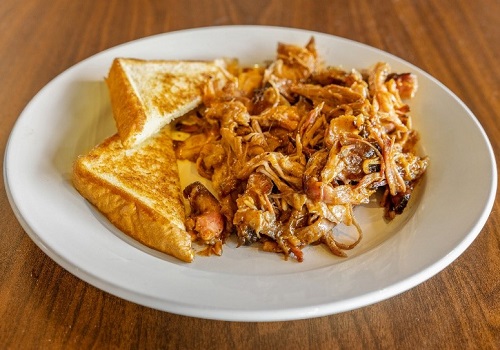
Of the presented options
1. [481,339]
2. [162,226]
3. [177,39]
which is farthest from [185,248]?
[177,39]

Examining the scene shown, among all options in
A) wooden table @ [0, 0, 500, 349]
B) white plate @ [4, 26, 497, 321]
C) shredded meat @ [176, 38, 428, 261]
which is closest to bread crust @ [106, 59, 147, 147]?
white plate @ [4, 26, 497, 321]

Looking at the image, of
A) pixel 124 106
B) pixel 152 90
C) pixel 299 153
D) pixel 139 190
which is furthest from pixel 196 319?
pixel 152 90

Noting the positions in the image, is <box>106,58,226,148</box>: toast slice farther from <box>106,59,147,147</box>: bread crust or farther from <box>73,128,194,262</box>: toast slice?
<box>73,128,194,262</box>: toast slice

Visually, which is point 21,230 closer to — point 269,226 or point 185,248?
point 185,248

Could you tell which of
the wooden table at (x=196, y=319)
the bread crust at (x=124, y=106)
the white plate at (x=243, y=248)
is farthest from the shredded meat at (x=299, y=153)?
the wooden table at (x=196, y=319)

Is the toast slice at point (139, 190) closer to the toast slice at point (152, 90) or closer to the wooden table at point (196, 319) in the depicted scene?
the toast slice at point (152, 90)

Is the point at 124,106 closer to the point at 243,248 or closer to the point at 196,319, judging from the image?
the point at 243,248

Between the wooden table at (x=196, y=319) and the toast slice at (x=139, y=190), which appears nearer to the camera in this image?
the wooden table at (x=196, y=319)
